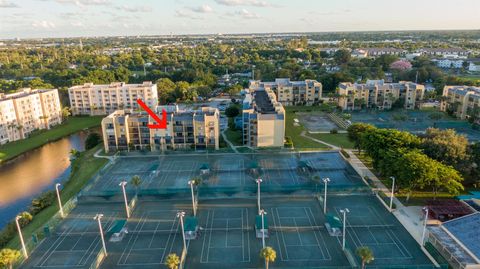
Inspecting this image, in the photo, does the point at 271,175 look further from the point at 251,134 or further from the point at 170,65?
the point at 170,65

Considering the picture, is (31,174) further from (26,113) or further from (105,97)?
(105,97)

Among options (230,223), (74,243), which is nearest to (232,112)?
(230,223)

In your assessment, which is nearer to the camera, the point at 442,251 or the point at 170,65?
the point at 442,251

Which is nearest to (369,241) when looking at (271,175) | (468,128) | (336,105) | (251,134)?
(271,175)

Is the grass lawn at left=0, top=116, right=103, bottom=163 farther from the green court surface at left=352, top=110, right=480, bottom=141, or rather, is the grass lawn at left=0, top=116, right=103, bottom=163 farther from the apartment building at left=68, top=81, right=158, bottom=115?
the green court surface at left=352, top=110, right=480, bottom=141

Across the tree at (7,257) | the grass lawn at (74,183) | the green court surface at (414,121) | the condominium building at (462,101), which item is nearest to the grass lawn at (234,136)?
the grass lawn at (74,183)

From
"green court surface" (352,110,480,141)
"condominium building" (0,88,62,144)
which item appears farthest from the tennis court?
"green court surface" (352,110,480,141)
